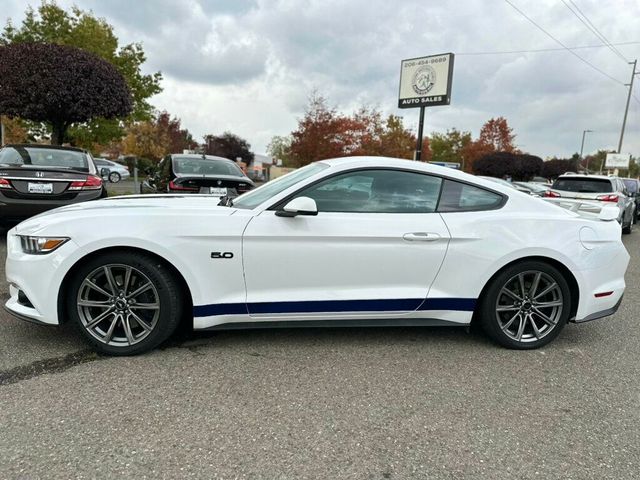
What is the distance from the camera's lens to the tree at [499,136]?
169 feet

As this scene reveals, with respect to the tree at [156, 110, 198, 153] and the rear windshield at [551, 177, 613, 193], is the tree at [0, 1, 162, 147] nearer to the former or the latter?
the rear windshield at [551, 177, 613, 193]

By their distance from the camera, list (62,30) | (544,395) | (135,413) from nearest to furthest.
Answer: (135,413) → (544,395) → (62,30)

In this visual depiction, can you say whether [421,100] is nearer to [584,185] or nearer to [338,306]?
[584,185]

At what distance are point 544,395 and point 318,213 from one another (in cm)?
190

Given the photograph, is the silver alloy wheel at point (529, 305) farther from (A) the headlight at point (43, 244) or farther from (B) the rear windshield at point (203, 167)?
(B) the rear windshield at point (203, 167)

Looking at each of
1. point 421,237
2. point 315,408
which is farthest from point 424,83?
point 315,408

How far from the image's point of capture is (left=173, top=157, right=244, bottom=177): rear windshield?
8.12 m

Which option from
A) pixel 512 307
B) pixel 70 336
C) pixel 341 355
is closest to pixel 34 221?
pixel 70 336

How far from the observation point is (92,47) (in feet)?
58.5

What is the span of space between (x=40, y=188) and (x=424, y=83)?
47.5 feet

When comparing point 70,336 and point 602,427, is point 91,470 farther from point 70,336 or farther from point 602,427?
point 602,427

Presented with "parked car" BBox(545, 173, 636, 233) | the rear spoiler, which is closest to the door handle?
the rear spoiler

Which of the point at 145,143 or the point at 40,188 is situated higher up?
the point at 145,143

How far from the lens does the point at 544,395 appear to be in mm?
2869
